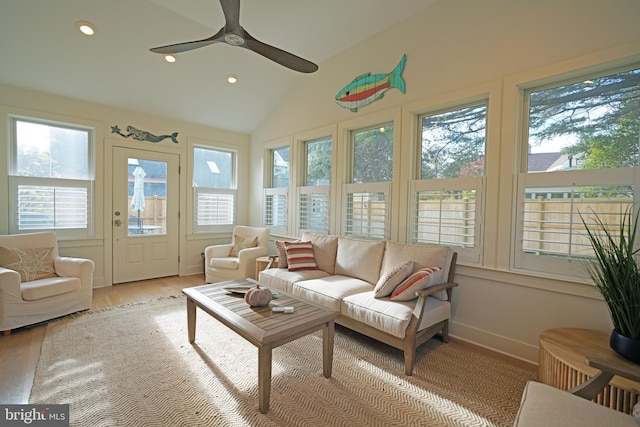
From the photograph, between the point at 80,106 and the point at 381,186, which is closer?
the point at 381,186

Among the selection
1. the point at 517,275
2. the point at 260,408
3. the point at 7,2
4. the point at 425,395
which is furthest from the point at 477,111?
the point at 7,2

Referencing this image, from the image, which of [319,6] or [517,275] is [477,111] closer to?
[517,275]

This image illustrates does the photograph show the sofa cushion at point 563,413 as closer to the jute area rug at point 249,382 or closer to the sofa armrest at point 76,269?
the jute area rug at point 249,382

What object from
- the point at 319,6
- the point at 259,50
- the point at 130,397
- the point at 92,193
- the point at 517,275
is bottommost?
the point at 130,397

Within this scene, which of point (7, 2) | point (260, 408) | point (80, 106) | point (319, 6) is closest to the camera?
point (260, 408)

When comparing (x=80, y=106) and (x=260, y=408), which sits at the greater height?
(x=80, y=106)

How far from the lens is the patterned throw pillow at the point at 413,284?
2.33 m

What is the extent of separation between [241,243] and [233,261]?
1.70 ft

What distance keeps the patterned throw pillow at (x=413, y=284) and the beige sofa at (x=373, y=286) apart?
3 centimetres

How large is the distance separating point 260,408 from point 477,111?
3.04 meters

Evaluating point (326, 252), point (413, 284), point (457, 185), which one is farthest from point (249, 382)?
point (457, 185)

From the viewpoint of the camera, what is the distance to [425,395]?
192cm

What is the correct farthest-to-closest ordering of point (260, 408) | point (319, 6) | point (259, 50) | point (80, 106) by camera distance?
point (80, 106) → point (319, 6) → point (259, 50) → point (260, 408)

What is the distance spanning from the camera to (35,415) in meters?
1.65
